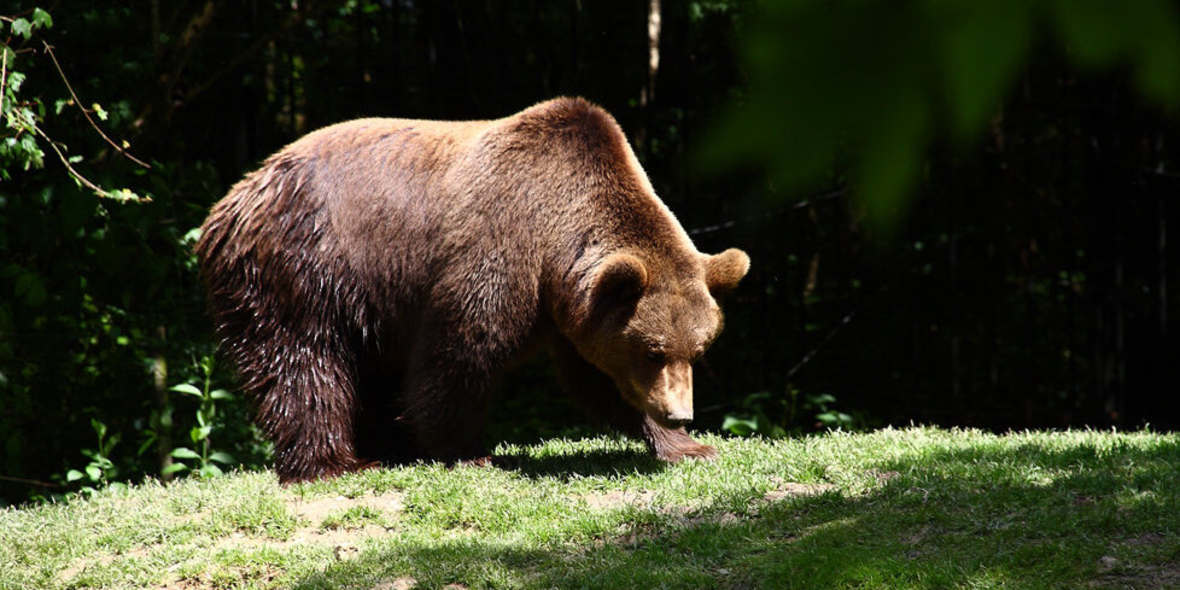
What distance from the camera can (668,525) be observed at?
4566 mm

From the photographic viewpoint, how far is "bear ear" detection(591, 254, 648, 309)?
5031 mm

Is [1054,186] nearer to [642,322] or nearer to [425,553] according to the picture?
[642,322]

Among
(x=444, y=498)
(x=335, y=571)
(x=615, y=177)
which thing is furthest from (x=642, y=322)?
(x=335, y=571)

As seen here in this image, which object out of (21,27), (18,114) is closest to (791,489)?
(18,114)

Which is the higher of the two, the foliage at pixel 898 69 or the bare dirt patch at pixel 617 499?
the foliage at pixel 898 69

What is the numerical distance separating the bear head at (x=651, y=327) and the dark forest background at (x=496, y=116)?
485 mm

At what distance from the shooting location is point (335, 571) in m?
4.27

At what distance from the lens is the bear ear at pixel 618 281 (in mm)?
5031

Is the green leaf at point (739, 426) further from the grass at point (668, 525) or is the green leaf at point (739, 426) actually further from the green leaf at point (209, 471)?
the green leaf at point (209, 471)

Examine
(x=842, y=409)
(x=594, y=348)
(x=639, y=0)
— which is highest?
A: (x=639, y=0)

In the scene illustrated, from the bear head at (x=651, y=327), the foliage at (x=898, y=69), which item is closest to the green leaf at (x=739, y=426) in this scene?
the bear head at (x=651, y=327)

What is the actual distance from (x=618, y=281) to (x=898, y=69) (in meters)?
4.26

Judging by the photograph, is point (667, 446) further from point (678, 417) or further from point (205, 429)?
point (205, 429)

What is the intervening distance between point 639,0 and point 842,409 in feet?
11.1
